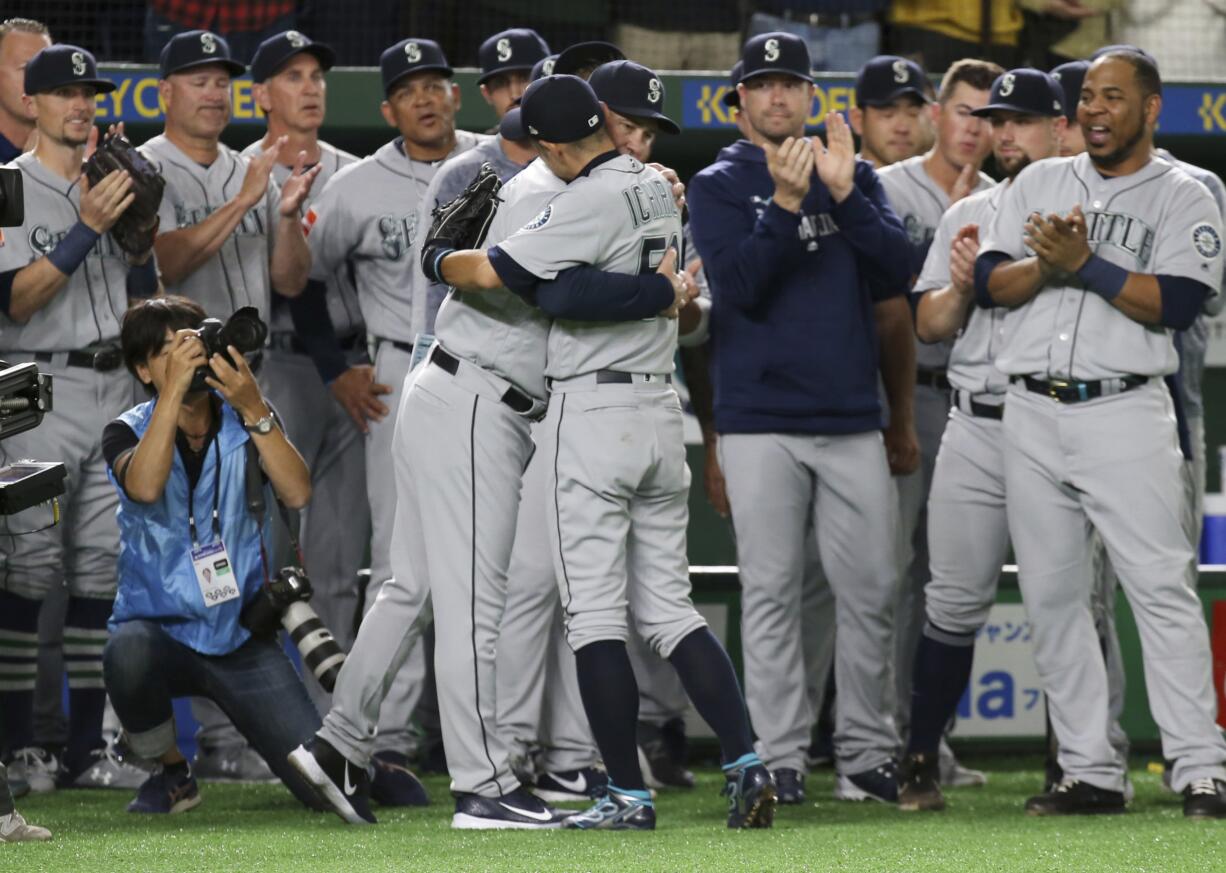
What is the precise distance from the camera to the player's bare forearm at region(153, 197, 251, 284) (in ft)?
17.4

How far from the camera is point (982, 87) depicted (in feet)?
18.3

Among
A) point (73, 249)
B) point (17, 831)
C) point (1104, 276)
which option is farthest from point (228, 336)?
point (1104, 276)

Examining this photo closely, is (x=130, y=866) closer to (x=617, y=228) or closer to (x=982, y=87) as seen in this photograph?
(x=617, y=228)

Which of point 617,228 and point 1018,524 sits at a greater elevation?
point 617,228

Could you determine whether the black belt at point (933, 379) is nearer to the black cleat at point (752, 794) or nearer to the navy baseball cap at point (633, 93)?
the navy baseball cap at point (633, 93)

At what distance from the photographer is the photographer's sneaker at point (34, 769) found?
4980mm

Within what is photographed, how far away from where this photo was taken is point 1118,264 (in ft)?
14.8

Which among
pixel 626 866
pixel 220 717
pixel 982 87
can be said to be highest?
pixel 982 87

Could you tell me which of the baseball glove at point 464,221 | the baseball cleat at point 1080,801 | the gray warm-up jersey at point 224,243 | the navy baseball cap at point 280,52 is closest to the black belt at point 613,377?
the baseball glove at point 464,221

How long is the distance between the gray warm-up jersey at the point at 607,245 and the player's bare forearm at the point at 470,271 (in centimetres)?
6

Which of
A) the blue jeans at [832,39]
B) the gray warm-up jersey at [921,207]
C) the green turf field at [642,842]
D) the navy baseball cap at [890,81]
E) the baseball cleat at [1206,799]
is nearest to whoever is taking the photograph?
the green turf field at [642,842]

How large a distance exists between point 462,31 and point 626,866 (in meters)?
5.73

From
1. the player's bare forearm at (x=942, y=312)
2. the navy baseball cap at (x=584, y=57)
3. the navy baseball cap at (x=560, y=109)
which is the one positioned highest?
the navy baseball cap at (x=584, y=57)

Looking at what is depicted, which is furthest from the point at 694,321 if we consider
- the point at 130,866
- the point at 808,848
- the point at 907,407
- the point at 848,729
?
the point at 130,866
